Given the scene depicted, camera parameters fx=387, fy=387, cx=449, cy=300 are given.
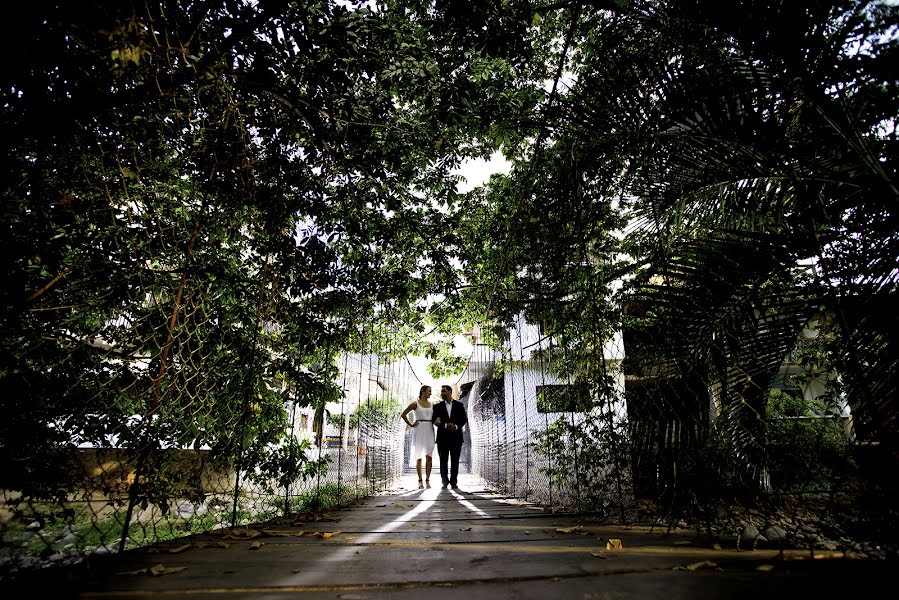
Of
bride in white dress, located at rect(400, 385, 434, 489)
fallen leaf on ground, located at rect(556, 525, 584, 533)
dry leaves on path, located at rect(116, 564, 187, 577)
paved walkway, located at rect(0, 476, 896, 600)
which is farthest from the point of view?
bride in white dress, located at rect(400, 385, 434, 489)

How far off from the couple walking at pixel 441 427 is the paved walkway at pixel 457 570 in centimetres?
412

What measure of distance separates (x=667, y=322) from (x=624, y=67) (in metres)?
1.61

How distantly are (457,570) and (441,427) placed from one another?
16.5ft

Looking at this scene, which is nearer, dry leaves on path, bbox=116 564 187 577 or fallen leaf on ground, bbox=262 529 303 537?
dry leaves on path, bbox=116 564 187 577

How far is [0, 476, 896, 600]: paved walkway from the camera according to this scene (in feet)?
3.98

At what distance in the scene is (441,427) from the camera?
6395mm

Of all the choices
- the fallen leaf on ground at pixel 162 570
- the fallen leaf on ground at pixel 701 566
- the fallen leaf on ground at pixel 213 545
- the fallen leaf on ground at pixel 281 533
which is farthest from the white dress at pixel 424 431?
the fallen leaf on ground at pixel 701 566

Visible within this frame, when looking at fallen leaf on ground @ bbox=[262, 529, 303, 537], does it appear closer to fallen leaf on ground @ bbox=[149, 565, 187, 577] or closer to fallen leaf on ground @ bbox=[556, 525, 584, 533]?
fallen leaf on ground @ bbox=[149, 565, 187, 577]

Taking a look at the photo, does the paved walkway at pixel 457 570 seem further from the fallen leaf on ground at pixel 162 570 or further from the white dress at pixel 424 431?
the white dress at pixel 424 431

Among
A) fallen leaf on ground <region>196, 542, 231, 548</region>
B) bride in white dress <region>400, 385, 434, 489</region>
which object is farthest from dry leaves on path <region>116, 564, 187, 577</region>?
bride in white dress <region>400, 385, 434, 489</region>

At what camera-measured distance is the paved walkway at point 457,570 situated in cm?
121

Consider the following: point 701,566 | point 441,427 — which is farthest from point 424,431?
point 701,566

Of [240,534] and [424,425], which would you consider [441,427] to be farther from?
[240,534]

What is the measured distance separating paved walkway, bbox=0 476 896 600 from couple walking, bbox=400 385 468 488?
13.5 feet
